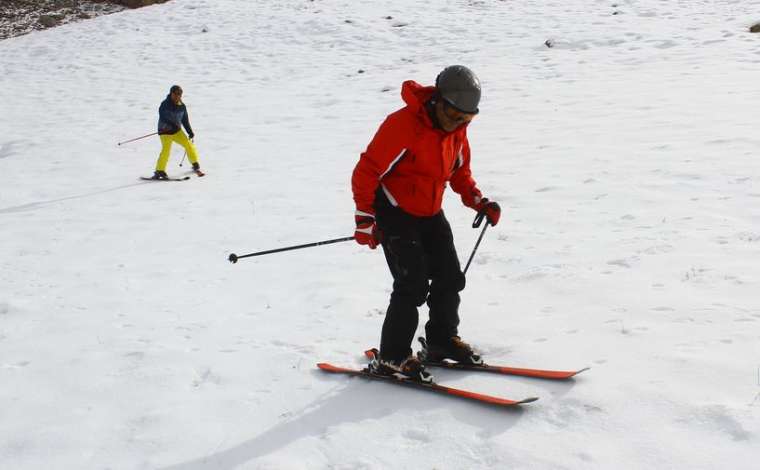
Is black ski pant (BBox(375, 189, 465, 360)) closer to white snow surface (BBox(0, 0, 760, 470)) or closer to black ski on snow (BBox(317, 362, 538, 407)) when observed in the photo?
black ski on snow (BBox(317, 362, 538, 407))

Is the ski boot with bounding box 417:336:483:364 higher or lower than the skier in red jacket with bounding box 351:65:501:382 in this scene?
lower

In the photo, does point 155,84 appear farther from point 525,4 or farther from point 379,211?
point 379,211

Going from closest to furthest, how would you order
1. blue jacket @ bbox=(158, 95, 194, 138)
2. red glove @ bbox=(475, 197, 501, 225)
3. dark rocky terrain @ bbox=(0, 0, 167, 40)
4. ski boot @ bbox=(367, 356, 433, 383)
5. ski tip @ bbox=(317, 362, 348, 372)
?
ski boot @ bbox=(367, 356, 433, 383), red glove @ bbox=(475, 197, 501, 225), ski tip @ bbox=(317, 362, 348, 372), blue jacket @ bbox=(158, 95, 194, 138), dark rocky terrain @ bbox=(0, 0, 167, 40)

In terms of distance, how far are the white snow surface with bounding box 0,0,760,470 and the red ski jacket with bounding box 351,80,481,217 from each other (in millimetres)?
1235

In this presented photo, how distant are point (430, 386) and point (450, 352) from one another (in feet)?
1.45

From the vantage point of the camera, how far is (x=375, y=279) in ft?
21.7

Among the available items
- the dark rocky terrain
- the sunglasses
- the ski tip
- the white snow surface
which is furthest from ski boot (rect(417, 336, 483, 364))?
the dark rocky terrain

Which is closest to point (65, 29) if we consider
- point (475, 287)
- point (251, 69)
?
point (251, 69)

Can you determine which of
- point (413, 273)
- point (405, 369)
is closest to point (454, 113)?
point (413, 273)

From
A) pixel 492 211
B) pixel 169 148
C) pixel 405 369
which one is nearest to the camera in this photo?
pixel 405 369

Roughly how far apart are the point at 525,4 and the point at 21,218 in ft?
58.0

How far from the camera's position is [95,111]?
17531 millimetres

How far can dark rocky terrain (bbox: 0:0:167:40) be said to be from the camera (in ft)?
84.0

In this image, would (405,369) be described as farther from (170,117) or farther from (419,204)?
(170,117)
